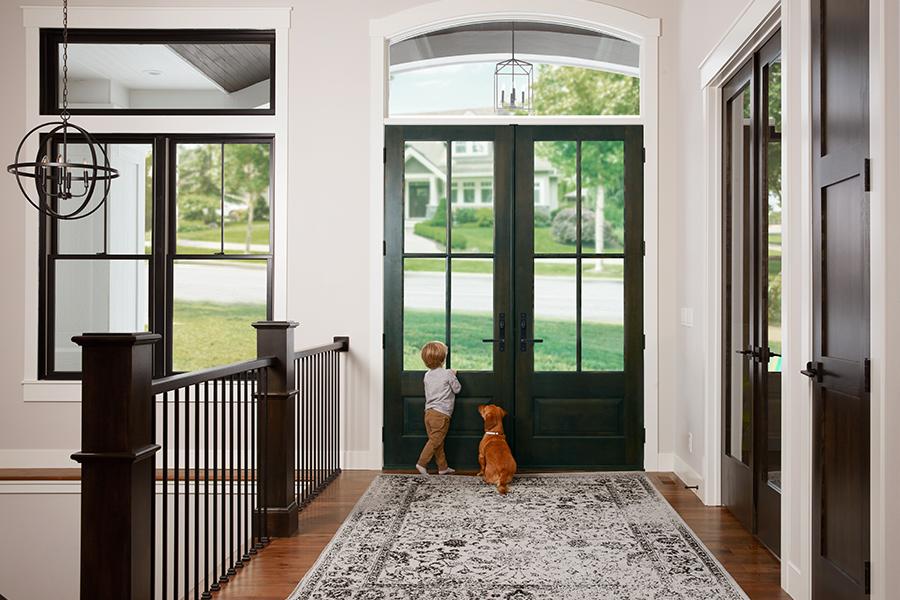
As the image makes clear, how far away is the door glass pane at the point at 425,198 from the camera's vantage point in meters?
5.80

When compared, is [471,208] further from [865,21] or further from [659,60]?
[865,21]

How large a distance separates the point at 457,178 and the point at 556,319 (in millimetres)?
1188

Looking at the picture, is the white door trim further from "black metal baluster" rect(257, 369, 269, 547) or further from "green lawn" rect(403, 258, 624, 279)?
"black metal baluster" rect(257, 369, 269, 547)

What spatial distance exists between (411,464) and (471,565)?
2.19 m

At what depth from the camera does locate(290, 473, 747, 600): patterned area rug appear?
3309mm

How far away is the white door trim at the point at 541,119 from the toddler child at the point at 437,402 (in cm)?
40

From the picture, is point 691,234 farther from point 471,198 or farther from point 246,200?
point 246,200

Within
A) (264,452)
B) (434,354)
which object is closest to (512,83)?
(434,354)

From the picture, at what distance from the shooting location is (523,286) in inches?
227

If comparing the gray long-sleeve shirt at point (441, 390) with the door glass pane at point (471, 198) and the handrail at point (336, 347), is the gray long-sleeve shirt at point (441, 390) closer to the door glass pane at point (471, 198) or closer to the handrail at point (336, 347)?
the handrail at point (336, 347)

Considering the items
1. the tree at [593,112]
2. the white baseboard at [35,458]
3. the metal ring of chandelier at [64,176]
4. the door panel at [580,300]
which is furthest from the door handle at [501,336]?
the white baseboard at [35,458]

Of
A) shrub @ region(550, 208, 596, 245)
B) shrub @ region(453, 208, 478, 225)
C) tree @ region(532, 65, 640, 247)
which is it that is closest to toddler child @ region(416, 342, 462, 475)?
shrub @ region(453, 208, 478, 225)

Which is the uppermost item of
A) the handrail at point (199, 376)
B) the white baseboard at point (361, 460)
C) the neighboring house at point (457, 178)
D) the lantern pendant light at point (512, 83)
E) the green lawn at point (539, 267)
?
the lantern pendant light at point (512, 83)

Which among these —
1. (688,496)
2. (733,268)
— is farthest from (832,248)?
(688,496)
